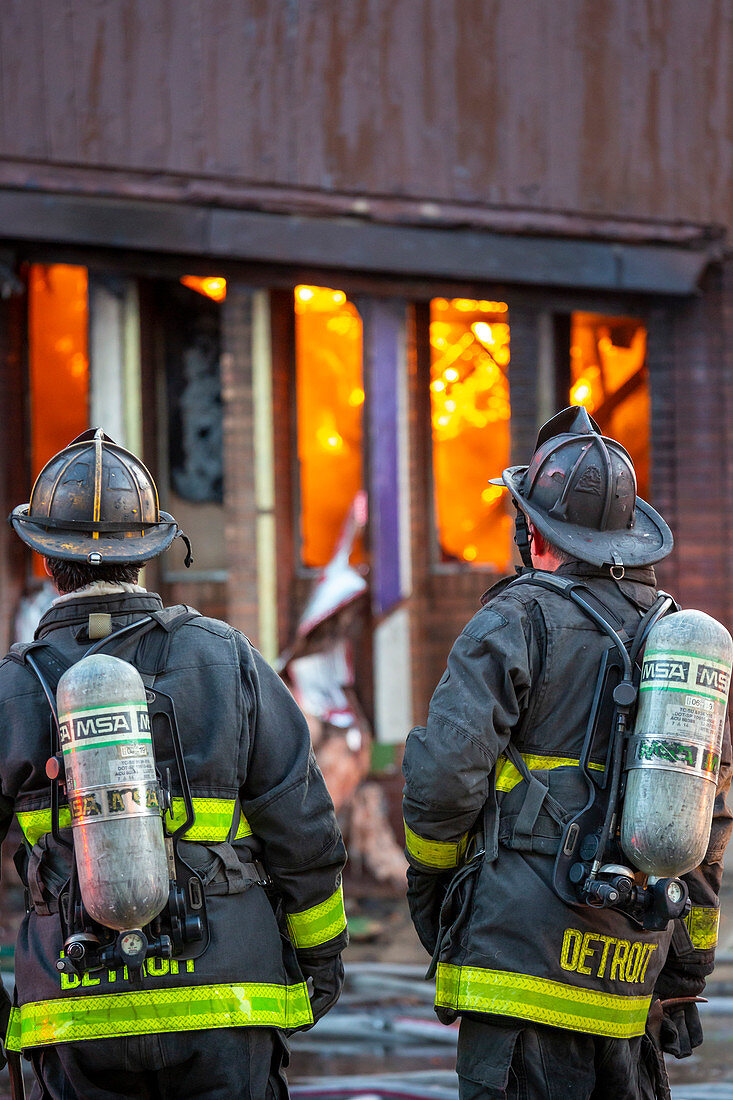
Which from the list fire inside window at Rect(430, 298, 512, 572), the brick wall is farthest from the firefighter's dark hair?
the brick wall

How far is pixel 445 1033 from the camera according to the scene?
5492mm

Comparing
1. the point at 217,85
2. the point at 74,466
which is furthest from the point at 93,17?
the point at 74,466

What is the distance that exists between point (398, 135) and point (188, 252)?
1.48m

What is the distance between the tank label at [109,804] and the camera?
8.74 feet

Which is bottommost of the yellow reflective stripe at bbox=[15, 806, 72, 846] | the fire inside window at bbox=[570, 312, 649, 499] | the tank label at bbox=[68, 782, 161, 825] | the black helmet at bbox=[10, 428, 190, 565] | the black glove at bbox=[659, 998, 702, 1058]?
the black glove at bbox=[659, 998, 702, 1058]

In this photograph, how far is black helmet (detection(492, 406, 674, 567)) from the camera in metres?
3.31

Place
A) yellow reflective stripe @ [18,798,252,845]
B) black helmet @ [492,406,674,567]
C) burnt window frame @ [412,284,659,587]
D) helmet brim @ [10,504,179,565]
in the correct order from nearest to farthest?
yellow reflective stripe @ [18,798,252,845] < helmet brim @ [10,504,179,565] < black helmet @ [492,406,674,567] < burnt window frame @ [412,284,659,587]

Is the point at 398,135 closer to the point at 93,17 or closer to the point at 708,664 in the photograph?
the point at 93,17

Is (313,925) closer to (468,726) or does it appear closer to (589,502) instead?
(468,726)

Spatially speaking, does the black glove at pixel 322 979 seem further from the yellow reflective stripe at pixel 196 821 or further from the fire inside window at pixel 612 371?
the fire inside window at pixel 612 371

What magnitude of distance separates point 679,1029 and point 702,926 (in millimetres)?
318

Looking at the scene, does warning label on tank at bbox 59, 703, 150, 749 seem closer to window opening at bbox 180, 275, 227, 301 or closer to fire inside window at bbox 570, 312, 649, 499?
window opening at bbox 180, 275, 227, 301

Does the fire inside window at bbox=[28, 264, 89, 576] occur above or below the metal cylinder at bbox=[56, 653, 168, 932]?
above

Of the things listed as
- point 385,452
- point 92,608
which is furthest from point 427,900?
point 385,452
